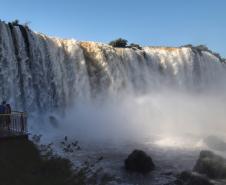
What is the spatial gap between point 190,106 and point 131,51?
26.5 feet

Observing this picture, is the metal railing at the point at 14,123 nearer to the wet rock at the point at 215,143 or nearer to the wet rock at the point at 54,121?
the wet rock at the point at 54,121

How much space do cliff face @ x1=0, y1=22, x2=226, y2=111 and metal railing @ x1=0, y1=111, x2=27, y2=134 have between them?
26.8 feet

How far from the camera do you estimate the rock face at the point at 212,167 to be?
64.6 feet

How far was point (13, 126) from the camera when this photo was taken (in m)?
19.9

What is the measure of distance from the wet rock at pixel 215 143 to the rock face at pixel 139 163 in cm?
677

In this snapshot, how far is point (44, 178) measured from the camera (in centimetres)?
1570

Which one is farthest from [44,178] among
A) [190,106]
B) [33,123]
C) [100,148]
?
[190,106]

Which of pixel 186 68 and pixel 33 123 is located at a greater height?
pixel 186 68

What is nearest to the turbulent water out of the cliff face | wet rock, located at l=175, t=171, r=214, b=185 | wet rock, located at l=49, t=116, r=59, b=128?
the cliff face

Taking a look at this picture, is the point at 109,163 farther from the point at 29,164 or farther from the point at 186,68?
the point at 186,68

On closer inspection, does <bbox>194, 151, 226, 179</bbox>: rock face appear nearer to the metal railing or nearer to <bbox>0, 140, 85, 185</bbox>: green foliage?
<bbox>0, 140, 85, 185</bbox>: green foliage

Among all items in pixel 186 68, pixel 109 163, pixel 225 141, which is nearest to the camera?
pixel 109 163

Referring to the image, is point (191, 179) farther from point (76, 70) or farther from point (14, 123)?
point (76, 70)

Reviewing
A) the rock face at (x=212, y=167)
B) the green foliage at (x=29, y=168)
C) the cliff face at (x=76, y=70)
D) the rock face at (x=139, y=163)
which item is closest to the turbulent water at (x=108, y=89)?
the cliff face at (x=76, y=70)
